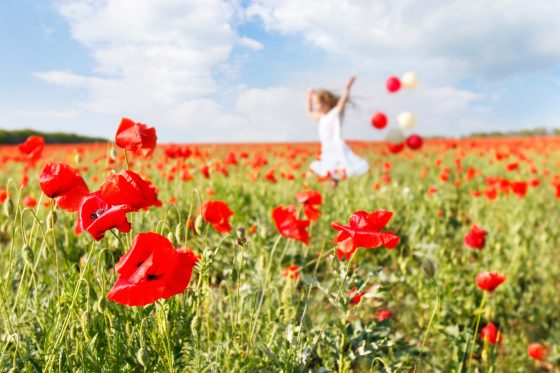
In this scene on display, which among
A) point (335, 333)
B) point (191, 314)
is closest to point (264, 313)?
point (335, 333)

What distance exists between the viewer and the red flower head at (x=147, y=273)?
3.07ft

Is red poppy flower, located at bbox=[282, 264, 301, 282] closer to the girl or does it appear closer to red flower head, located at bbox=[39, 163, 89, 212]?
red flower head, located at bbox=[39, 163, 89, 212]

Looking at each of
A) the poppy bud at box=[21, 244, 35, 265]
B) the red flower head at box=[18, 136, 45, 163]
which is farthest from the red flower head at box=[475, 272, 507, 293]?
the red flower head at box=[18, 136, 45, 163]

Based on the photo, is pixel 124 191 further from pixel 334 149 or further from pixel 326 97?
pixel 326 97

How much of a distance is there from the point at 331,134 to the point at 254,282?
16.3 feet

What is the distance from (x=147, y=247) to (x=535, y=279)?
3364 millimetres

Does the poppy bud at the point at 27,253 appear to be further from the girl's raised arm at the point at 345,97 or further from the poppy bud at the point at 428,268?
the girl's raised arm at the point at 345,97

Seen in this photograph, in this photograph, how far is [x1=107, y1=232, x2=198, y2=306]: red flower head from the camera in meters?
0.93

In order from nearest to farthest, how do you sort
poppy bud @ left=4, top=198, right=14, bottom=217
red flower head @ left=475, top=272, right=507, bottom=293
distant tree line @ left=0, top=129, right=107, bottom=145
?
poppy bud @ left=4, top=198, right=14, bottom=217 → red flower head @ left=475, top=272, right=507, bottom=293 → distant tree line @ left=0, top=129, right=107, bottom=145

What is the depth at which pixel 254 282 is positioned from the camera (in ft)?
7.47

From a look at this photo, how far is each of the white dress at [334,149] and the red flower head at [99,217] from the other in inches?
209

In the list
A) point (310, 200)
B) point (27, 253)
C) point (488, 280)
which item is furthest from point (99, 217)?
point (488, 280)

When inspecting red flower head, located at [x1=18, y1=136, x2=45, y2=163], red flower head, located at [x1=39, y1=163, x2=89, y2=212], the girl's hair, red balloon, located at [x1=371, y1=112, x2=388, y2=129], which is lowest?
red flower head, located at [x1=39, y1=163, x2=89, y2=212]

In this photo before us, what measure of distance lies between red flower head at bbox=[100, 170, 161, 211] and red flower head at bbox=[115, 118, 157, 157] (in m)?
0.21
